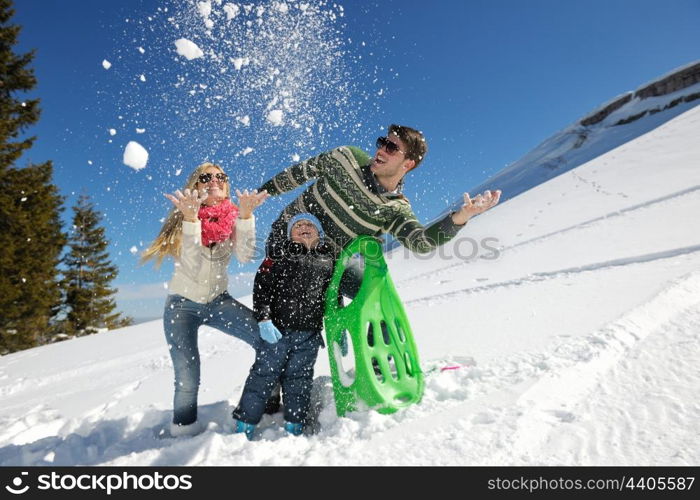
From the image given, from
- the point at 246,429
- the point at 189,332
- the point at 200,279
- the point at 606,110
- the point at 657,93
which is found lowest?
the point at 246,429

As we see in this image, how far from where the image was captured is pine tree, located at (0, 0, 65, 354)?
39.6ft

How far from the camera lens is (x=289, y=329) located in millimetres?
2373

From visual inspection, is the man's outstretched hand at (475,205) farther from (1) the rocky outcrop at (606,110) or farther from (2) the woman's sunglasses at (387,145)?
(1) the rocky outcrop at (606,110)

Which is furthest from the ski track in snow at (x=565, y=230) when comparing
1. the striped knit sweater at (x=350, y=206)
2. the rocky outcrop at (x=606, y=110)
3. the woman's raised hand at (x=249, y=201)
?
the rocky outcrop at (x=606, y=110)

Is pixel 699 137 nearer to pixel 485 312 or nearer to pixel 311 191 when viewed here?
pixel 485 312

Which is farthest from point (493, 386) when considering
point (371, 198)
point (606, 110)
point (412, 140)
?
point (606, 110)

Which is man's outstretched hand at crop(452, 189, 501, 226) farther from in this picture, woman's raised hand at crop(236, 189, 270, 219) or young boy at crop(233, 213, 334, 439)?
woman's raised hand at crop(236, 189, 270, 219)

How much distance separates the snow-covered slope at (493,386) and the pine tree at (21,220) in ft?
26.0

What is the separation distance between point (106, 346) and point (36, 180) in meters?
9.26

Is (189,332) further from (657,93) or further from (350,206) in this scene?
(657,93)

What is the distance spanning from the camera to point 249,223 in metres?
2.43

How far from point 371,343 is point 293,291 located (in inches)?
25.4

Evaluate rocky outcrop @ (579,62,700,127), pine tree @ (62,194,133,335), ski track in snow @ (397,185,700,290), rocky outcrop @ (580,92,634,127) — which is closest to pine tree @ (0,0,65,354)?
pine tree @ (62,194,133,335)
